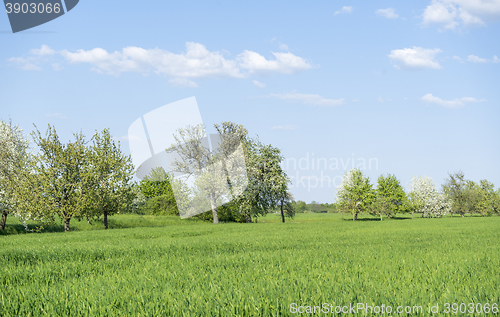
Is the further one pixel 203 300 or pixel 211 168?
pixel 211 168

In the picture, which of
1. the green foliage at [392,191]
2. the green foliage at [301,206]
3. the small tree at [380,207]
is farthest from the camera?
the green foliage at [301,206]

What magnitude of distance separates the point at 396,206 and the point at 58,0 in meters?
78.2

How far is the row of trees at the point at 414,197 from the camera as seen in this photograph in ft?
228

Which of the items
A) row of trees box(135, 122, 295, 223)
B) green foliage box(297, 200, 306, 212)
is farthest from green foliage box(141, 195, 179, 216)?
green foliage box(297, 200, 306, 212)

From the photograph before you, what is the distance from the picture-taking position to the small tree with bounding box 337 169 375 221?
2719 inches

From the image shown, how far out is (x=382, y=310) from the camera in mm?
3957

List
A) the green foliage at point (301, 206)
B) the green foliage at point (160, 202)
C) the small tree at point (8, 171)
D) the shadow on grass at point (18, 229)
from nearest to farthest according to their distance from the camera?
the small tree at point (8, 171)
the shadow on grass at point (18, 229)
the green foliage at point (160, 202)
the green foliage at point (301, 206)

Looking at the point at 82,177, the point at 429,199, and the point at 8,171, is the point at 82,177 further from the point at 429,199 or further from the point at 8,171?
the point at 429,199

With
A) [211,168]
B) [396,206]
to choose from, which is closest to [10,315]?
A: [211,168]

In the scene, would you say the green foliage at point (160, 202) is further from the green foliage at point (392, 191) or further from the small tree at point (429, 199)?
the small tree at point (429, 199)

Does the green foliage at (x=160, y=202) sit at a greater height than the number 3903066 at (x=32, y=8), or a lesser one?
lesser

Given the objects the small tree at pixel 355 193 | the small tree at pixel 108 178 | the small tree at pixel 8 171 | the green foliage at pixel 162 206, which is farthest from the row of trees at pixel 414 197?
the small tree at pixel 8 171

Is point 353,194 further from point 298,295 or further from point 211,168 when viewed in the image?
point 298,295

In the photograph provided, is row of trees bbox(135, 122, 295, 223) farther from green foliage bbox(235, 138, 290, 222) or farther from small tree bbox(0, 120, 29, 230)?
small tree bbox(0, 120, 29, 230)
